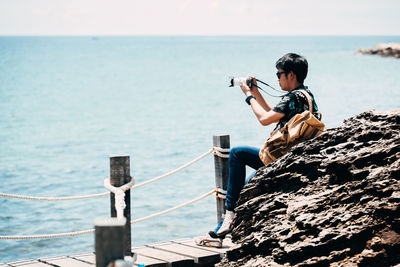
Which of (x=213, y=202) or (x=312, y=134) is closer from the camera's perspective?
(x=312, y=134)

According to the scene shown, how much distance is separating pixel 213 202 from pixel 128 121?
16.8 metres

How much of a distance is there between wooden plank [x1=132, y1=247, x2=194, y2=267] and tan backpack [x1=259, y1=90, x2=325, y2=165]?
1382 mm

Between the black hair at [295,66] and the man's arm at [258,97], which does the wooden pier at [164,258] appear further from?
the black hair at [295,66]

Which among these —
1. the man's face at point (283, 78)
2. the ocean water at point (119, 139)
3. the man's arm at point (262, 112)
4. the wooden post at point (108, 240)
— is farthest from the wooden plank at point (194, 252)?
the ocean water at point (119, 139)

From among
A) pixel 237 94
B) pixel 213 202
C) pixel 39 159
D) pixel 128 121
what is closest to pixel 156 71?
pixel 237 94

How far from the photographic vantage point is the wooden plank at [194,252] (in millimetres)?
5441

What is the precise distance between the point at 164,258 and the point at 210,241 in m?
0.52

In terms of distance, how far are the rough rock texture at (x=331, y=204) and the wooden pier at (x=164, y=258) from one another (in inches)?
45.2

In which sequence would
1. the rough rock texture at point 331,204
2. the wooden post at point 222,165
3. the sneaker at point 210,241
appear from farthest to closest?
the wooden post at point 222,165 → the sneaker at point 210,241 → the rough rock texture at point 331,204

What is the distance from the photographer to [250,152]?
5.04m

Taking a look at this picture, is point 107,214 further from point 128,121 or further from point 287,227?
point 128,121

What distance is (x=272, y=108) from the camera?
4.84 meters

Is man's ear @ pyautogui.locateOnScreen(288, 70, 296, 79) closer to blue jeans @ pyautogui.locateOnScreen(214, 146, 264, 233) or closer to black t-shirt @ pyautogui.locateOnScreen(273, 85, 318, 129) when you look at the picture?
black t-shirt @ pyautogui.locateOnScreen(273, 85, 318, 129)

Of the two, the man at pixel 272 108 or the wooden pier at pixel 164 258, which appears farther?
the wooden pier at pixel 164 258
